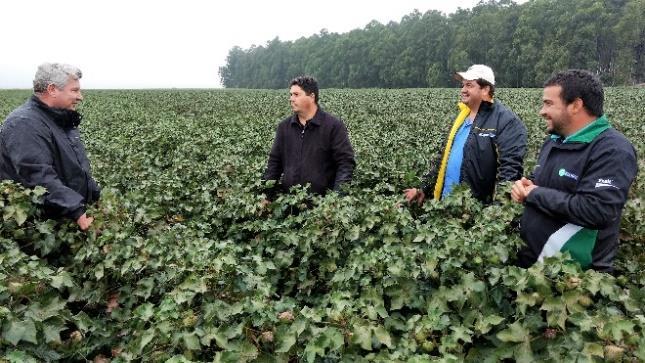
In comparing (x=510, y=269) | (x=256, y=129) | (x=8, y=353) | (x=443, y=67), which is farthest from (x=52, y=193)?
(x=443, y=67)

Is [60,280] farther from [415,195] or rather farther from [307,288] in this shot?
[415,195]

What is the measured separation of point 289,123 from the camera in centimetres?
463

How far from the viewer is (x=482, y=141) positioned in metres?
3.91

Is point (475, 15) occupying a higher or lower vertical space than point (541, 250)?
higher

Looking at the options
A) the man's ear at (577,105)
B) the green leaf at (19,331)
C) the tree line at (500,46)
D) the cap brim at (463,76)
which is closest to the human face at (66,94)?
the green leaf at (19,331)

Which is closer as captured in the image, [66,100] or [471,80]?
[66,100]

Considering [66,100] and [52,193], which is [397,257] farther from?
[66,100]

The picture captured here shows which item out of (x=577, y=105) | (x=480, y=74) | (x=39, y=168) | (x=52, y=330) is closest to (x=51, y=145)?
(x=39, y=168)

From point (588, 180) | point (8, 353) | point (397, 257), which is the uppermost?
point (588, 180)

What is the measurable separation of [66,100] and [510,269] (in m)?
3.12

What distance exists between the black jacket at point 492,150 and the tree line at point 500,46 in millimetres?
67472

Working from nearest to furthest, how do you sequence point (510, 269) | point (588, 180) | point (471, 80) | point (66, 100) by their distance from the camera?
point (510, 269), point (588, 180), point (66, 100), point (471, 80)

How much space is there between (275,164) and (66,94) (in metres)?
1.91

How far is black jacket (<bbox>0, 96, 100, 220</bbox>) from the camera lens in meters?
3.30
